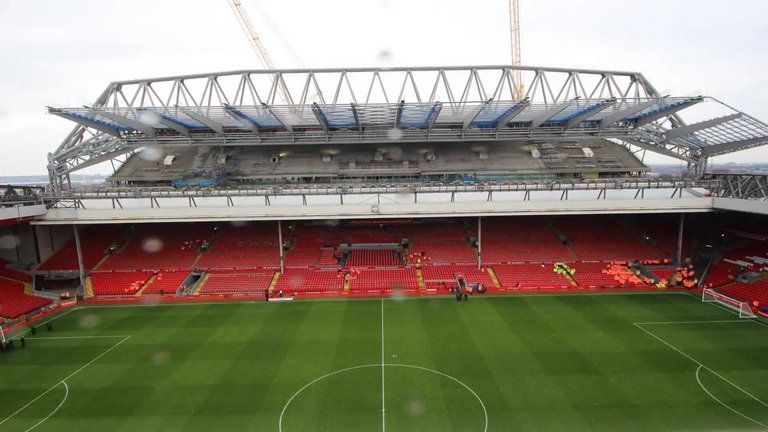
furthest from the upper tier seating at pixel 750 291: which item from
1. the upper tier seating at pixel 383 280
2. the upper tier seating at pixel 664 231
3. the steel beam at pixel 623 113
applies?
the upper tier seating at pixel 383 280

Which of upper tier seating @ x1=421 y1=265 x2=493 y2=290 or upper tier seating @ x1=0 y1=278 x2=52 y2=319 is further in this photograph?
upper tier seating @ x1=421 y1=265 x2=493 y2=290

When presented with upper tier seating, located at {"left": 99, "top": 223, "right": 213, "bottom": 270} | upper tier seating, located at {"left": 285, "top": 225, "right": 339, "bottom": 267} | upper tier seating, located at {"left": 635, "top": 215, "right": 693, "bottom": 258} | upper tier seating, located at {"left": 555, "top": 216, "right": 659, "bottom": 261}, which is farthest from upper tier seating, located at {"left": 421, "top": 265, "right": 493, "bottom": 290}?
upper tier seating, located at {"left": 99, "top": 223, "right": 213, "bottom": 270}

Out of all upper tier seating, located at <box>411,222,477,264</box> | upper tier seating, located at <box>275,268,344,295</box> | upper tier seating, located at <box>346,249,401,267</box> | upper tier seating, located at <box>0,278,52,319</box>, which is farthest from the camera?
upper tier seating, located at <box>411,222,477,264</box>

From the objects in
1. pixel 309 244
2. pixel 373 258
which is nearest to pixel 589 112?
pixel 373 258

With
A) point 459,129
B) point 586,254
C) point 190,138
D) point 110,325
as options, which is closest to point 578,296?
point 586,254

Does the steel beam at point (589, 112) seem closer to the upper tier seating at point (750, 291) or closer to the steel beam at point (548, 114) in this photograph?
the steel beam at point (548, 114)

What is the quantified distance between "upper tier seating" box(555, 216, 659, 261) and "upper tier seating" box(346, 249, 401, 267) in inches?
567

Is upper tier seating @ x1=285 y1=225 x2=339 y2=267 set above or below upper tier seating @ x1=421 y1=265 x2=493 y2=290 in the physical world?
above

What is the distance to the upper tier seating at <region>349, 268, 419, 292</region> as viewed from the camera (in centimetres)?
2611

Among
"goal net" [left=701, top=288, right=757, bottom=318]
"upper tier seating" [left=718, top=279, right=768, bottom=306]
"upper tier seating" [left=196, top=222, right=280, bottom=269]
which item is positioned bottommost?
"goal net" [left=701, top=288, right=757, bottom=318]

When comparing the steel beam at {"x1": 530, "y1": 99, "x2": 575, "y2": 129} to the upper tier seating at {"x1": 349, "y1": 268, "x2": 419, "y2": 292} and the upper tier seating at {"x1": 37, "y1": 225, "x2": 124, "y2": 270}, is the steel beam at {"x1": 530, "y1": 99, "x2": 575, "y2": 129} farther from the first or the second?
the upper tier seating at {"x1": 37, "y1": 225, "x2": 124, "y2": 270}

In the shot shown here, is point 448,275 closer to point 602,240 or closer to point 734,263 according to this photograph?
point 602,240

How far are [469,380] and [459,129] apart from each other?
2566 centimetres

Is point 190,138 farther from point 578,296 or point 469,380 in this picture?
point 578,296
